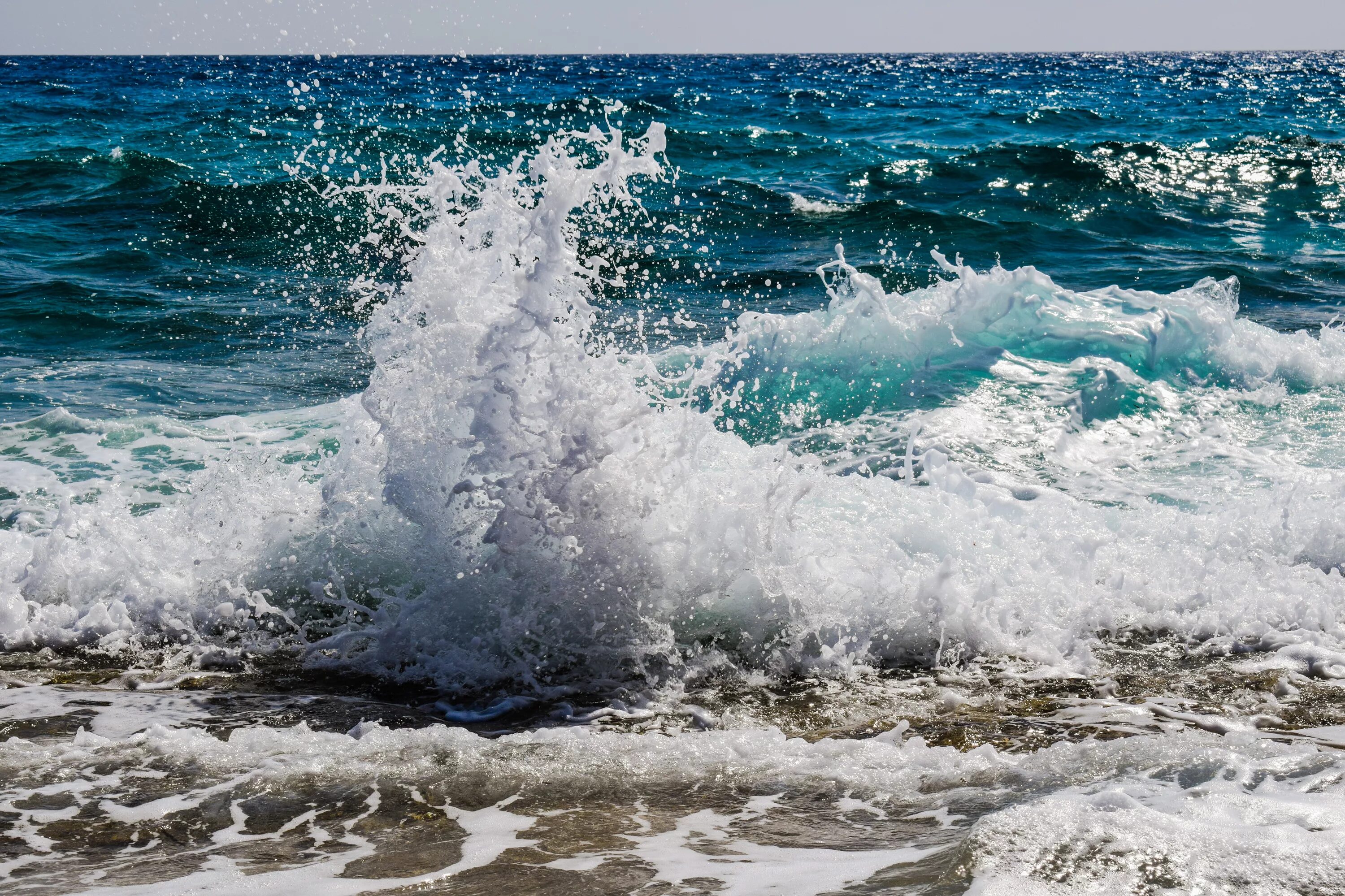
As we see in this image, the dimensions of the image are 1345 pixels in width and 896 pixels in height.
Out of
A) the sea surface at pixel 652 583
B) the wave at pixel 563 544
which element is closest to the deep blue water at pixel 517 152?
the sea surface at pixel 652 583

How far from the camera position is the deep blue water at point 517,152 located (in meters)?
8.98

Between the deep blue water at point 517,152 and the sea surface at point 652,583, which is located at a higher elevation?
the deep blue water at point 517,152

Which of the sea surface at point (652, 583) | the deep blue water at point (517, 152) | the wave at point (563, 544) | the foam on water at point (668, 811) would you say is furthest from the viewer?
the deep blue water at point (517, 152)

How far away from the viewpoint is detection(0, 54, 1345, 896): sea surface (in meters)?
2.82

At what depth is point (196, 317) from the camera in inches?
375

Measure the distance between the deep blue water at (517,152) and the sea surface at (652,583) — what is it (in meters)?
0.14

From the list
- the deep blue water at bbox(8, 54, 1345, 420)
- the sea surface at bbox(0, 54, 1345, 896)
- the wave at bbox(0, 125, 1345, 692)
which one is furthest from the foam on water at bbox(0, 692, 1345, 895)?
the deep blue water at bbox(8, 54, 1345, 420)

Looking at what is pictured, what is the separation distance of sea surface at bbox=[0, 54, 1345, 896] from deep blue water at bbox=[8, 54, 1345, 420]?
144 millimetres

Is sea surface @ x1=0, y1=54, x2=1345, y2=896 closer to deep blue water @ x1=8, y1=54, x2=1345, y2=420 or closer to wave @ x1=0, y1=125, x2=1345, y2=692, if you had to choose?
wave @ x1=0, y1=125, x2=1345, y2=692

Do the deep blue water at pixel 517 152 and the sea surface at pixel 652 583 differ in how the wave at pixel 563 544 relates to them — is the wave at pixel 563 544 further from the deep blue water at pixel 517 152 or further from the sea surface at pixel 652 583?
the deep blue water at pixel 517 152

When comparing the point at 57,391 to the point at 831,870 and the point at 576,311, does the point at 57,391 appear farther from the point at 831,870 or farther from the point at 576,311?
the point at 831,870

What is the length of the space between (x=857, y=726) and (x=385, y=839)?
1589mm

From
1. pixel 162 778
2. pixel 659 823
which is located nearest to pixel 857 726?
pixel 659 823

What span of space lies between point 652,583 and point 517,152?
15383 mm
